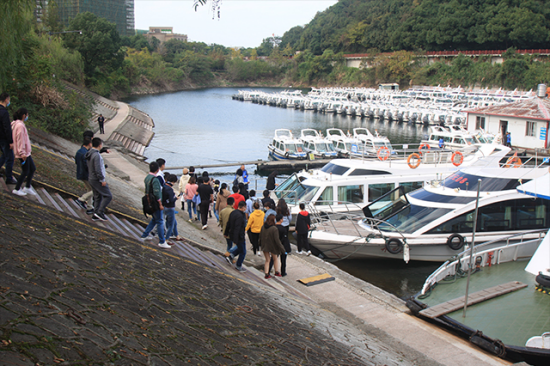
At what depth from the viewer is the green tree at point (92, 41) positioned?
3125 inches

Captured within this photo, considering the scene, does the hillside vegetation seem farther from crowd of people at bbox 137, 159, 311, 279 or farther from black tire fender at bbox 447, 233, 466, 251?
crowd of people at bbox 137, 159, 311, 279

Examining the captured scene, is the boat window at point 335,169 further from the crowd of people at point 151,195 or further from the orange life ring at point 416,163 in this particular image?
the crowd of people at point 151,195

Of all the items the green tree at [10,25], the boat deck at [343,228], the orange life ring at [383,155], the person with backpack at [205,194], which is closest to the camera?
the green tree at [10,25]

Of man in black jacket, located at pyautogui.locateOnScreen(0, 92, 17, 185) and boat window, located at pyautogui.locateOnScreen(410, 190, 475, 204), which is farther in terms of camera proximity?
boat window, located at pyautogui.locateOnScreen(410, 190, 475, 204)

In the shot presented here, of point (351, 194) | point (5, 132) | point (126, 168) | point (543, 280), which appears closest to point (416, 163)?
point (351, 194)

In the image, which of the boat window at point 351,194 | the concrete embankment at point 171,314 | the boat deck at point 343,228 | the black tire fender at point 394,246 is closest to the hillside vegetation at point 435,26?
the boat window at point 351,194

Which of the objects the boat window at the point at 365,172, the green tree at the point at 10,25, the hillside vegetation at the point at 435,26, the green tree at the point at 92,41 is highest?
the hillside vegetation at the point at 435,26

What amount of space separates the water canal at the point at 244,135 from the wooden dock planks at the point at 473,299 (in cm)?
332

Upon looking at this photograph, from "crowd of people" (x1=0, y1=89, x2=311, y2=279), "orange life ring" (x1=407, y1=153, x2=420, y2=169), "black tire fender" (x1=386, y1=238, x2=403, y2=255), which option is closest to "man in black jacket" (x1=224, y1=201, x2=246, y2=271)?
"crowd of people" (x1=0, y1=89, x2=311, y2=279)

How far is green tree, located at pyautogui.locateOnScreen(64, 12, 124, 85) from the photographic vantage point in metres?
79.4

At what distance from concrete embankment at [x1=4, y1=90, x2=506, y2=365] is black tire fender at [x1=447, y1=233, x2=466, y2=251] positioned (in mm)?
5104

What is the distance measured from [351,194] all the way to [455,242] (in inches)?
227

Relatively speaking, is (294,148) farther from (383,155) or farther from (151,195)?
(151,195)

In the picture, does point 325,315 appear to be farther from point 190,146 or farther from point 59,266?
point 190,146
